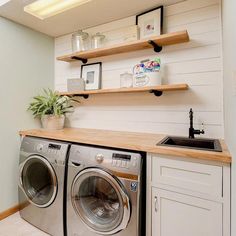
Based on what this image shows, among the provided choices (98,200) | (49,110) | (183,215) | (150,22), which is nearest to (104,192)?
(98,200)

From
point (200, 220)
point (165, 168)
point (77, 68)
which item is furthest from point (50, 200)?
point (77, 68)

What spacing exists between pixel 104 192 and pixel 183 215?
2.20ft

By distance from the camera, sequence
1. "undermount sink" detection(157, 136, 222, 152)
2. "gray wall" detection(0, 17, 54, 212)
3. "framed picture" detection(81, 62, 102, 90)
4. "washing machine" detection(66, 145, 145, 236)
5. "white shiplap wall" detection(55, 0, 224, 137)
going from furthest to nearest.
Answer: "framed picture" detection(81, 62, 102, 90) → "gray wall" detection(0, 17, 54, 212) → "white shiplap wall" detection(55, 0, 224, 137) → "undermount sink" detection(157, 136, 222, 152) → "washing machine" detection(66, 145, 145, 236)

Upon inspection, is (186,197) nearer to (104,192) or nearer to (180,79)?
(104,192)

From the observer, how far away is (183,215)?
1.22 m

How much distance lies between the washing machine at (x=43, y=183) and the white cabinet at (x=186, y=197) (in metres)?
0.85

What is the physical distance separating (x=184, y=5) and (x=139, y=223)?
197cm

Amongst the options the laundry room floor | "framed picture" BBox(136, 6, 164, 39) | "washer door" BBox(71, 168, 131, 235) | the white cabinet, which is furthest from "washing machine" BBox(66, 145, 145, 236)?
"framed picture" BBox(136, 6, 164, 39)

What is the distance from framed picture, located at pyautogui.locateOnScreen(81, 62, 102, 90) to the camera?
2.27 metres

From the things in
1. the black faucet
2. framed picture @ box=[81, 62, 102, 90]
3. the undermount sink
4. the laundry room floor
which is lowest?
the laundry room floor

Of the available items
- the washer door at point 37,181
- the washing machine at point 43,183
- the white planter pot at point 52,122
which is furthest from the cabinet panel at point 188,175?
the white planter pot at point 52,122

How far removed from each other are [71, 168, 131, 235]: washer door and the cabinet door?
267 mm

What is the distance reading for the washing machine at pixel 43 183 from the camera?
170cm

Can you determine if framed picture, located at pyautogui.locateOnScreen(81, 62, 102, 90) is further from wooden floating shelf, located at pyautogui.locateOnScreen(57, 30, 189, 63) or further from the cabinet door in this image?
the cabinet door
